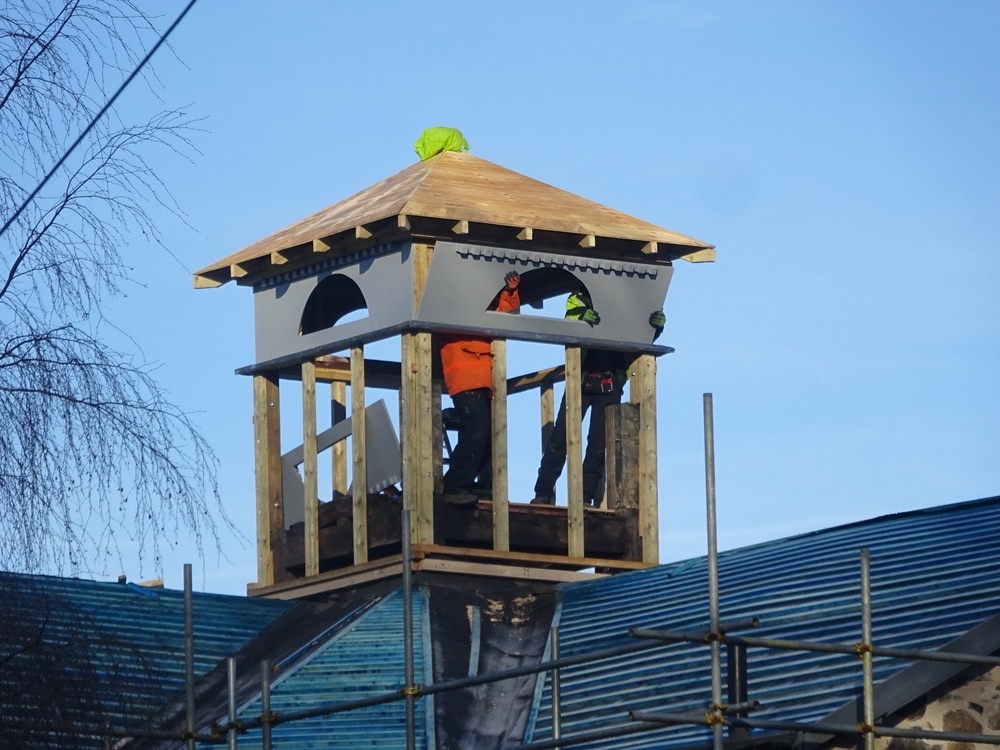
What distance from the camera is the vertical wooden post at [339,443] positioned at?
20.8 meters

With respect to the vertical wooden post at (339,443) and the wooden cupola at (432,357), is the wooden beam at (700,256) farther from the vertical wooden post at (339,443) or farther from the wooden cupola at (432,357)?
the vertical wooden post at (339,443)

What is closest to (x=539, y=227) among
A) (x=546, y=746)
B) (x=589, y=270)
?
(x=589, y=270)

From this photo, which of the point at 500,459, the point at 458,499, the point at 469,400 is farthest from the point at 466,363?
the point at 458,499

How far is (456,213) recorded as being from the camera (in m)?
18.9

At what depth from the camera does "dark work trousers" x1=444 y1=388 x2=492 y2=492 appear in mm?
19141

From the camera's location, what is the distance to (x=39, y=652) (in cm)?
1172

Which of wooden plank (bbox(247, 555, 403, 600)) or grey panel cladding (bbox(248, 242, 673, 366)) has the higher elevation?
grey panel cladding (bbox(248, 242, 673, 366))

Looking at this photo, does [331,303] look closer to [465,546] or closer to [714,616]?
[465,546]

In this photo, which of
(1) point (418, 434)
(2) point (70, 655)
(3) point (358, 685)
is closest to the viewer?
(2) point (70, 655)

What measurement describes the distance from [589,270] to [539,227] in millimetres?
789

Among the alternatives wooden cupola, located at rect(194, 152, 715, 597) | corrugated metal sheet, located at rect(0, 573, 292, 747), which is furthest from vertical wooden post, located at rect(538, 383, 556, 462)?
corrugated metal sheet, located at rect(0, 573, 292, 747)

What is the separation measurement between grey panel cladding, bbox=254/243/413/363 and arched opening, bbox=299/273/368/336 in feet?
0.80

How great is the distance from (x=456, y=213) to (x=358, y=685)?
423 cm

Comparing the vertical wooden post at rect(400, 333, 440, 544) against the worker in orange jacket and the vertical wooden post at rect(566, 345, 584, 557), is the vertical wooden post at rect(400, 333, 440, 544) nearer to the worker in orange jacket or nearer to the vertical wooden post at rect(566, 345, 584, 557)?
the worker in orange jacket
